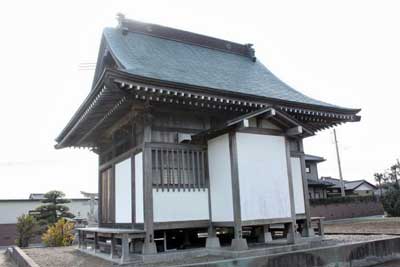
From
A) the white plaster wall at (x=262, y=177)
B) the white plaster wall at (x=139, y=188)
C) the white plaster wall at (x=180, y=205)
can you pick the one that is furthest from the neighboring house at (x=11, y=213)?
the white plaster wall at (x=262, y=177)

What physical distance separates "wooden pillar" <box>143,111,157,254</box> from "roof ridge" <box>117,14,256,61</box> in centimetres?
453

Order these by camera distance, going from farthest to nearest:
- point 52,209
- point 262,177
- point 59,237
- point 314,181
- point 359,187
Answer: point 359,187 < point 314,181 < point 52,209 < point 59,237 < point 262,177

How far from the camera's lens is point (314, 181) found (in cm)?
3127

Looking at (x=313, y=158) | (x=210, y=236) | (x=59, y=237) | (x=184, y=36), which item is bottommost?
(x=59, y=237)

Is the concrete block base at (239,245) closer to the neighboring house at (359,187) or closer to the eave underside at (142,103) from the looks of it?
the eave underside at (142,103)

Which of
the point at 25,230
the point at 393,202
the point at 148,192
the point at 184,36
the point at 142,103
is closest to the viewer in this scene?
the point at 148,192

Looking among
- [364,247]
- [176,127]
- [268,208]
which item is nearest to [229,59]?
[176,127]

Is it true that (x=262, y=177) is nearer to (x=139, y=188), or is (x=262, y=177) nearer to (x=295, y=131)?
(x=295, y=131)

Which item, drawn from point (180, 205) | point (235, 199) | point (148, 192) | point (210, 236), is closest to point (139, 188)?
point (148, 192)

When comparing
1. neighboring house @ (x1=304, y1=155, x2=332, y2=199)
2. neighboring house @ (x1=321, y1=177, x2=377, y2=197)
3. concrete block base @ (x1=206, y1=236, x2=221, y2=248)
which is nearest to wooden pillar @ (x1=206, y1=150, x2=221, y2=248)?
concrete block base @ (x1=206, y1=236, x2=221, y2=248)

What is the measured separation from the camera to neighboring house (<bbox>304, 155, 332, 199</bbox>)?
102ft

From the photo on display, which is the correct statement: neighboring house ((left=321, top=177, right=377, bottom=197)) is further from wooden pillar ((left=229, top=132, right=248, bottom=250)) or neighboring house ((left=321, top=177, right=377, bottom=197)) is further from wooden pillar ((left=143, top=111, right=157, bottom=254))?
wooden pillar ((left=143, top=111, right=157, bottom=254))

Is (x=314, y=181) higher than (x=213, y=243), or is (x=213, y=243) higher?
(x=314, y=181)

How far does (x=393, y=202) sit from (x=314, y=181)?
8.01 m
